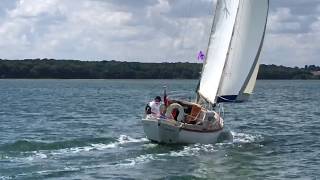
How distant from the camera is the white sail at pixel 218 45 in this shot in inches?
1331

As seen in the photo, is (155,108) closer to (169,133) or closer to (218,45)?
(169,133)

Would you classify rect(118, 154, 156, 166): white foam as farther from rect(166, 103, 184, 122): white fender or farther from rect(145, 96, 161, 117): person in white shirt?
rect(166, 103, 184, 122): white fender

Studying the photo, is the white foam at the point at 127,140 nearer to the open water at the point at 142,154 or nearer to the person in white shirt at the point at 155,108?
the open water at the point at 142,154

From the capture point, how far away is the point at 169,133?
2966 centimetres

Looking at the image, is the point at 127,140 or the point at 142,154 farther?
the point at 127,140

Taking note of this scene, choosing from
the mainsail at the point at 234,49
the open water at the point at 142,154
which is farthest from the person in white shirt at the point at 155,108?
the mainsail at the point at 234,49

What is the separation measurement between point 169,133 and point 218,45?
6489mm

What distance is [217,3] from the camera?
33.9 meters

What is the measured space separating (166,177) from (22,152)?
7629mm

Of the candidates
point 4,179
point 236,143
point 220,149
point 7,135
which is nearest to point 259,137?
point 236,143

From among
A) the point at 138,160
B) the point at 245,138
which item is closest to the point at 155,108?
the point at 138,160

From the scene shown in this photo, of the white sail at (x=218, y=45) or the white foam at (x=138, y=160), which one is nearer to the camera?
the white foam at (x=138, y=160)

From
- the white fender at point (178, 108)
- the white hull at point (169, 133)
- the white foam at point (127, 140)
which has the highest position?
the white fender at point (178, 108)

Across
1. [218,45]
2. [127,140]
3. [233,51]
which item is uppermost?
[218,45]
